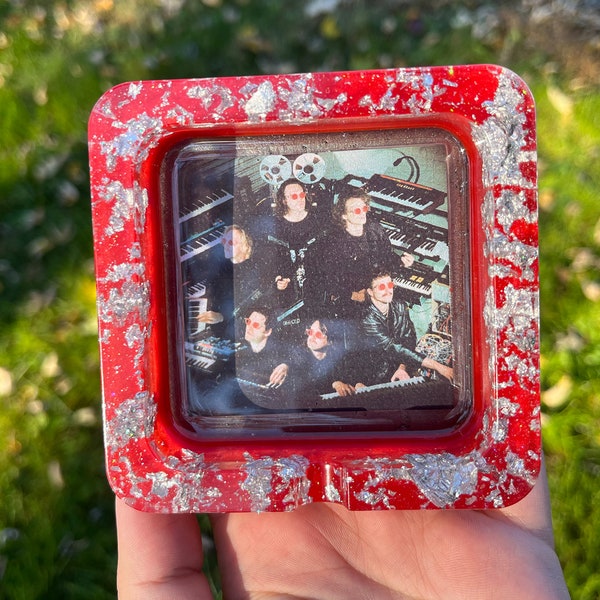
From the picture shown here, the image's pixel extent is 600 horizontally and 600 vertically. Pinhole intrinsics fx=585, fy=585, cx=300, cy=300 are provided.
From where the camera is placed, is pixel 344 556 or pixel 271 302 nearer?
pixel 271 302

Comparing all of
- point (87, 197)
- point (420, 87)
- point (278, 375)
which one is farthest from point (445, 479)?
point (87, 197)

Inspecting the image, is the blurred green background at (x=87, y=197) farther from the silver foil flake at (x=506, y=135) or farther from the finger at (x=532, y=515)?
the silver foil flake at (x=506, y=135)

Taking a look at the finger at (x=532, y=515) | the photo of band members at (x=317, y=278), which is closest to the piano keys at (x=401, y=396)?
the photo of band members at (x=317, y=278)

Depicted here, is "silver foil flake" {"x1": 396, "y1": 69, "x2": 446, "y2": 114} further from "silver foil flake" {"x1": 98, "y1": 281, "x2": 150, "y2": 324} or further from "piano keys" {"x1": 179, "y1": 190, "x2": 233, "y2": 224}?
"silver foil flake" {"x1": 98, "y1": 281, "x2": 150, "y2": 324}

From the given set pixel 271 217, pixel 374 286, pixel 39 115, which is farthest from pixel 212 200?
pixel 39 115

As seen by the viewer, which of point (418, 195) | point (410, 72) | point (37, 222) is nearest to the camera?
point (410, 72)

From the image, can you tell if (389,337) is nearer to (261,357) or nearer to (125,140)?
A: (261,357)

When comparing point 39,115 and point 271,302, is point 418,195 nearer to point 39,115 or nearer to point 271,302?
point 271,302
